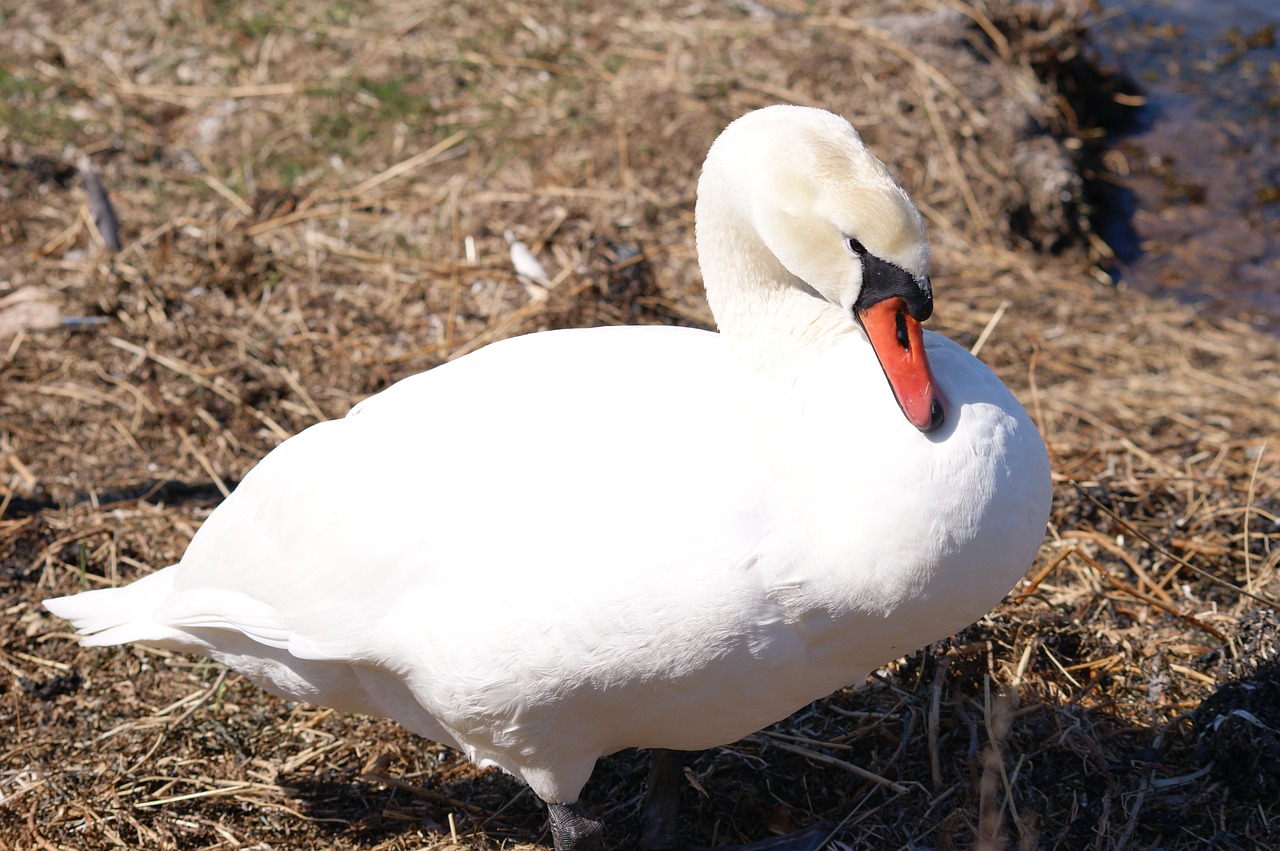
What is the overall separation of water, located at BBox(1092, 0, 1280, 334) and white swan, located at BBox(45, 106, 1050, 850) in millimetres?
4421

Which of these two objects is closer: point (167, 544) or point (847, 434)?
point (847, 434)

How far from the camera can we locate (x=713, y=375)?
2.47 m

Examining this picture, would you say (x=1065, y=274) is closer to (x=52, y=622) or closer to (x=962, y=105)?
(x=962, y=105)

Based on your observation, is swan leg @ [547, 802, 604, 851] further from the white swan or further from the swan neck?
the swan neck

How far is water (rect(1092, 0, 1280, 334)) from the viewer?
634 centimetres

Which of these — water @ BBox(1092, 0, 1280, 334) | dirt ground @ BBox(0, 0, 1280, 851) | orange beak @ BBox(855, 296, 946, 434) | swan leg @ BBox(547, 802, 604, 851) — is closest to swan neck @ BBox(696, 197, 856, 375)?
orange beak @ BBox(855, 296, 946, 434)

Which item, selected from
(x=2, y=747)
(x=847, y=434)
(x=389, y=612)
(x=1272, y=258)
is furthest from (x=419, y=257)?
(x=1272, y=258)

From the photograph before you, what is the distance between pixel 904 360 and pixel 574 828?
1.30 m

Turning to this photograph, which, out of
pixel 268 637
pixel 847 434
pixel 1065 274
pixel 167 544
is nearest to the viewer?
pixel 847 434

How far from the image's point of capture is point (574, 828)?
2719 millimetres

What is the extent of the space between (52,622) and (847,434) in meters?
2.63

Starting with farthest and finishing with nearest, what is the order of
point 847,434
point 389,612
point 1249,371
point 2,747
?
point 1249,371
point 2,747
point 389,612
point 847,434

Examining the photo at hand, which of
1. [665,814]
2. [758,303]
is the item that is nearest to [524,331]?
[665,814]

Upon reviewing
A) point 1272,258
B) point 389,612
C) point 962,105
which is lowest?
point 1272,258
